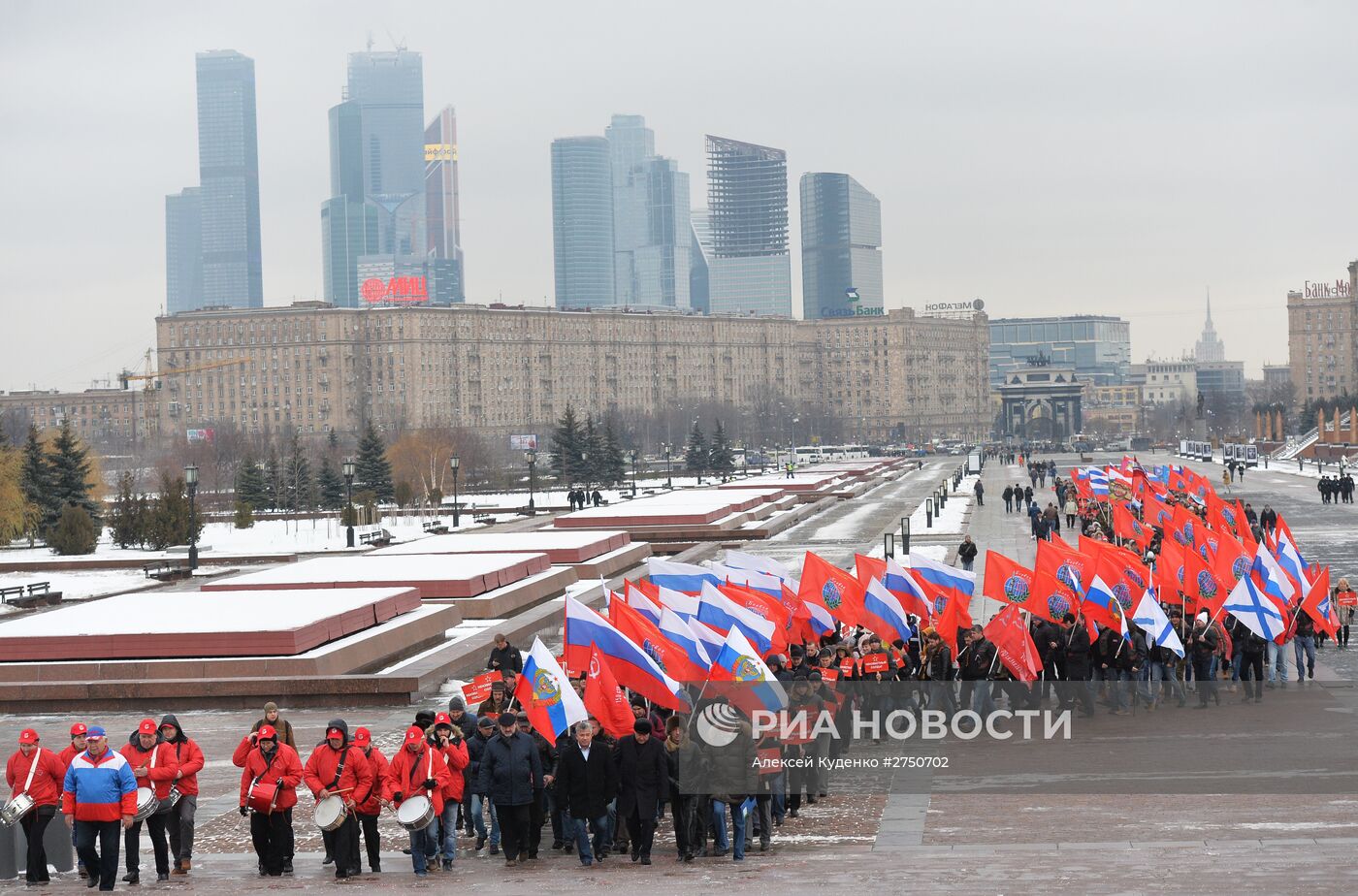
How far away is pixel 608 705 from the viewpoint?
13758 mm

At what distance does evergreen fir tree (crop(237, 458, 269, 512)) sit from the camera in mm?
70750

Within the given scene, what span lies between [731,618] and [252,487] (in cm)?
5639

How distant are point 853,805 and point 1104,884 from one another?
3518 millimetres

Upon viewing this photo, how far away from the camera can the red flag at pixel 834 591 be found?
66.8ft

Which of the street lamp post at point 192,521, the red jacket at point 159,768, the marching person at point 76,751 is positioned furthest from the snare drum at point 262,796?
the street lamp post at point 192,521

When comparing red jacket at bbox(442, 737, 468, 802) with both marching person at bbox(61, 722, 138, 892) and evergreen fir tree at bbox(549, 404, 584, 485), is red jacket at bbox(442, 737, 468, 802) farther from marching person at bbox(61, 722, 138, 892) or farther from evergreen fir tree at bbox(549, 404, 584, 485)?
evergreen fir tree at bbox(549, 404, 584, 485)

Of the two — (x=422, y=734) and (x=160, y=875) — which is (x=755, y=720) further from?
(x=160, y=875)

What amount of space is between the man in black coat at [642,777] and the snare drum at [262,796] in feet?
7.64

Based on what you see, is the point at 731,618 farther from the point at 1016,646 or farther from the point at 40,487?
the point at 40,487

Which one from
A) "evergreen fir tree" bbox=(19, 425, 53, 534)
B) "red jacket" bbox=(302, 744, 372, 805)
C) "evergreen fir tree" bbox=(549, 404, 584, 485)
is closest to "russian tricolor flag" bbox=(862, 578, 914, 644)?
"red jacket" bbox=(302, 744, 372, 805)

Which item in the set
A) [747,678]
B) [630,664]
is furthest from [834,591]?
[747,678]

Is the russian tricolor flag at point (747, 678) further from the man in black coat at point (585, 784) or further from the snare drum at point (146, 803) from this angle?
the snare drum at point (146, 803)

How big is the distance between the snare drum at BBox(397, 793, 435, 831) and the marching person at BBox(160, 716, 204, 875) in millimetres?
1520

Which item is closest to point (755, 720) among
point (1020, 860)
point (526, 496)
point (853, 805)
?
point (853, 805)
